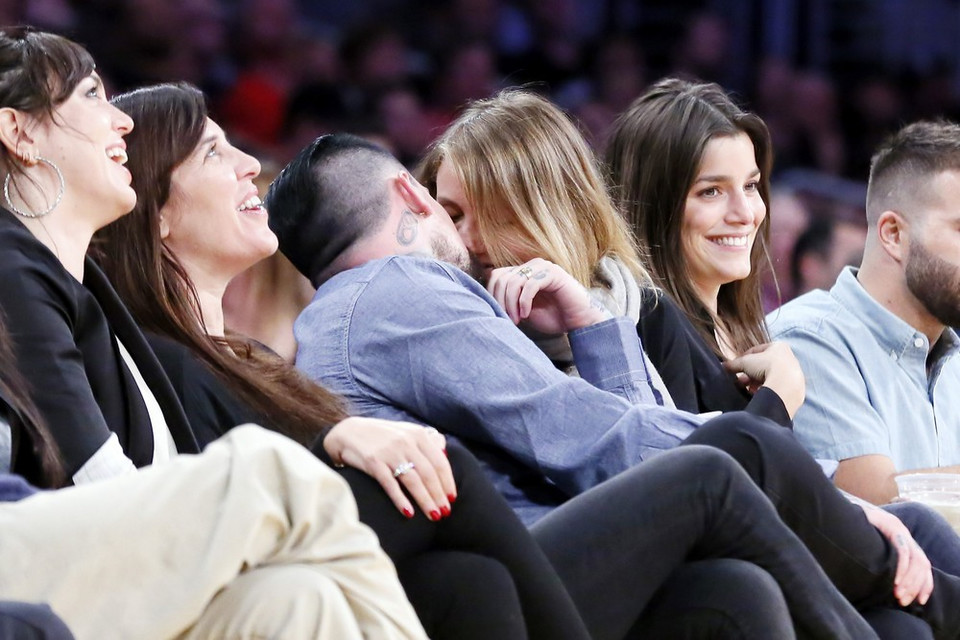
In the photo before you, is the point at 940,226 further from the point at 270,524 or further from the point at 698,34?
the point at 698,34

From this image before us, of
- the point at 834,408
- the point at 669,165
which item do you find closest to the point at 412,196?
the point at 669,165

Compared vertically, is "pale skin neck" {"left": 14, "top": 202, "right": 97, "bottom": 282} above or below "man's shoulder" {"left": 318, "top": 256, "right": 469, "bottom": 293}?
above

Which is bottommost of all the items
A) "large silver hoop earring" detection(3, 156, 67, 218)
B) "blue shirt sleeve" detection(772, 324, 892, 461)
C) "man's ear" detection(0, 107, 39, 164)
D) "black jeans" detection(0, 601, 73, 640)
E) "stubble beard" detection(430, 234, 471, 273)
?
"blue shirt sleeve" detection(772, 324, 892, 461)

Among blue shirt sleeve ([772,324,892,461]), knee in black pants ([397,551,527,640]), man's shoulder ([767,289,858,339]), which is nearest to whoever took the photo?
knee in black pants ([397,551,527,640])

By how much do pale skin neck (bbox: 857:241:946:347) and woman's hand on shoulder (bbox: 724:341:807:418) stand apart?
0.53m

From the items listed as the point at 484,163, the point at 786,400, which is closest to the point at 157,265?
the point at 484,163

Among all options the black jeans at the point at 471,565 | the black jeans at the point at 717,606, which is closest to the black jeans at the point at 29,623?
the black jeans at the point at 471,565

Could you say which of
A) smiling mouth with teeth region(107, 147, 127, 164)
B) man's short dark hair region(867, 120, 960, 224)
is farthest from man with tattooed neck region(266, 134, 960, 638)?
man's short dark hair region(867, 120, 960, 224)

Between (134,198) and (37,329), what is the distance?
0.99 ft

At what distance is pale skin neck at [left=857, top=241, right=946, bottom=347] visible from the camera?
9.75 feet

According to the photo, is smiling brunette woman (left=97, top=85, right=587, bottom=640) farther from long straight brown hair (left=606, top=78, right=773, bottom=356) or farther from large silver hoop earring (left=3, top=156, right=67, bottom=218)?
long straight brown hair (left=606, top=78, right=773, bottom=356)

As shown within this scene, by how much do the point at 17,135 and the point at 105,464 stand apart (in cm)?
49

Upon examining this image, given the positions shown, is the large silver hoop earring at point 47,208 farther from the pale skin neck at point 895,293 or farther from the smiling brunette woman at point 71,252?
the pale skin neck at point 895,293

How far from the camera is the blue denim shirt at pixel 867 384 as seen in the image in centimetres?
279
